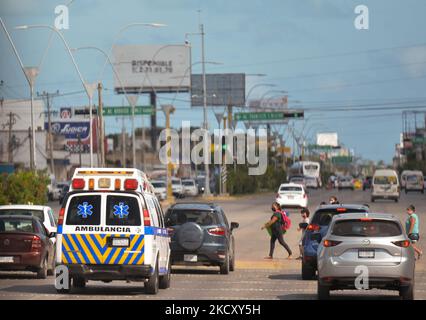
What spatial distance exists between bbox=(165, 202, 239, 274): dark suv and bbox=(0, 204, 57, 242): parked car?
294 cm

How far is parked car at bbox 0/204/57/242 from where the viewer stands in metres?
28.3

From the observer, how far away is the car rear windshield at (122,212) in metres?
21.8

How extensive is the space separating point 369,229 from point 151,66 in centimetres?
12435

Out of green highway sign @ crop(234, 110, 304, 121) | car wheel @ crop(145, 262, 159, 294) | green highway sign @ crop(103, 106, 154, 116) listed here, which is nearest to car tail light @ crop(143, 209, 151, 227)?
car wheel @ crop(145, 262, 159, 294)

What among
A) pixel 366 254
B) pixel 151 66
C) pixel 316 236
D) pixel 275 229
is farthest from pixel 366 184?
pixel 366 254

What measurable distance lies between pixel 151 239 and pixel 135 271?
65 centimetres

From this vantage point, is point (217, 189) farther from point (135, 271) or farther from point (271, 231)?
point (135, 271)

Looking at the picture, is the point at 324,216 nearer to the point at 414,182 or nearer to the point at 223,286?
the point at 223,286

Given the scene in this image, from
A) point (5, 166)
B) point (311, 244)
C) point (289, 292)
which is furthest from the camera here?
point (5, 166)

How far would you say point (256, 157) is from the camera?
433 feet

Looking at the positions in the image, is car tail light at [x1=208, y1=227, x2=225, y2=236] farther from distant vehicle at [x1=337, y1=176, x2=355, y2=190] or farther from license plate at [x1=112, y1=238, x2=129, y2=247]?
distant vehicle at [x1=337, y1=176, x2=355, y2=190]
